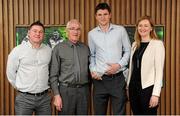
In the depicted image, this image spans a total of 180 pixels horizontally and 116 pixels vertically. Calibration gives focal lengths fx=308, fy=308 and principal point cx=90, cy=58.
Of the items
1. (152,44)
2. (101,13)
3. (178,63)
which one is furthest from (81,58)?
(178,63)

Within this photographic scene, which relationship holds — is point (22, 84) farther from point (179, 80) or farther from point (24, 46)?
point (179, 80)

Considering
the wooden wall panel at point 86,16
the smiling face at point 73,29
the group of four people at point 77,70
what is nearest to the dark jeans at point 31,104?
the group of four people at point 77,70

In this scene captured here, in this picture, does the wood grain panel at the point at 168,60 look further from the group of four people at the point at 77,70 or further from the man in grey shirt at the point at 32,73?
the man in grey shirt at the point at 32,73

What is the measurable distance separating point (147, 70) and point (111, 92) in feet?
1.89

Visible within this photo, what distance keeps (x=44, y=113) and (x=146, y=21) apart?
1.58m

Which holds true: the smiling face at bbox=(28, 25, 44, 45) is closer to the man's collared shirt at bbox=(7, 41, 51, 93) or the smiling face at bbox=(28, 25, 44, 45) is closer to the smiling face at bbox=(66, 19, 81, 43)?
the man's collared shirt at bbox=(7, 41, 51, 93)

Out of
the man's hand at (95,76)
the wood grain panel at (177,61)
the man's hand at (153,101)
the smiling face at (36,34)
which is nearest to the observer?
the man's hand at (153,101)

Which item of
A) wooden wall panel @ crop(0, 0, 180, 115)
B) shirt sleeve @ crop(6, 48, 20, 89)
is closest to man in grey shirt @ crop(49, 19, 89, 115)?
shirt sleeve @ crop(6, 48, 20, 89)

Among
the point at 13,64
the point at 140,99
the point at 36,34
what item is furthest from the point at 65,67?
the point at 140,99

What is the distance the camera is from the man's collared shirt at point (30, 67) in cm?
352

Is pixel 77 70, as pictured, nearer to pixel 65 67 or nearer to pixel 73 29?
pixel 65 67

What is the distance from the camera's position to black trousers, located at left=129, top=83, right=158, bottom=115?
3.31 meters

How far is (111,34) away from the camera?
366cm

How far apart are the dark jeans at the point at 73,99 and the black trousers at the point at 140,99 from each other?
1.85 ft
